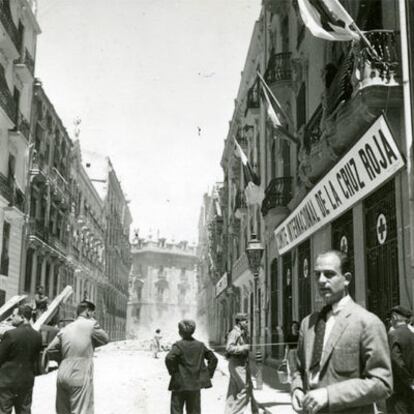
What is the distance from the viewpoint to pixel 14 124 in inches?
944

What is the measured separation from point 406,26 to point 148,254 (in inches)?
3200

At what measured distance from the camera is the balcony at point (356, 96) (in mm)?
8859

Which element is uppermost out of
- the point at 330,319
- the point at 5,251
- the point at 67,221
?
the point at 67,221

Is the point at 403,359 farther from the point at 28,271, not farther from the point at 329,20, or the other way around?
the point at 28,271

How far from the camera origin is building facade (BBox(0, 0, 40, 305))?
23.0m

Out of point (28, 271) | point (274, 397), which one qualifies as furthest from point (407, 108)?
point (28, 271)

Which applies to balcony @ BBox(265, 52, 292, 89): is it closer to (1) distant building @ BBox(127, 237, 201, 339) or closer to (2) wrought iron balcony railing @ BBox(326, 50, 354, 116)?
(2) wrought iron balcony railing @ BBox(326, 50, 354, 116)

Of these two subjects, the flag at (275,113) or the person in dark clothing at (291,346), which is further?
the flag at (275,113)

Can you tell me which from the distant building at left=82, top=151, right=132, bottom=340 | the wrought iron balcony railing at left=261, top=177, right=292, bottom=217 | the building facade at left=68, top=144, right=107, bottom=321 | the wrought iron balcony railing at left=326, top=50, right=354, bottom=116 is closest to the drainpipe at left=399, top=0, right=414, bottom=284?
the wrought iron balcony railing at left=326, top=50, right=354, bottom=116

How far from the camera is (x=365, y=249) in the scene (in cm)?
1066

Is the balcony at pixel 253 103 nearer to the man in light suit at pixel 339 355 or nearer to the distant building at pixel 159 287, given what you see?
the man in light suit at pixel 339 355

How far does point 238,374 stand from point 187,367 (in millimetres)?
2145

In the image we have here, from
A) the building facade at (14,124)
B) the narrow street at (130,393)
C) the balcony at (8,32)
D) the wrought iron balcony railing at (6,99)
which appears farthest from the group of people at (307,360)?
the balcony at (8,32)

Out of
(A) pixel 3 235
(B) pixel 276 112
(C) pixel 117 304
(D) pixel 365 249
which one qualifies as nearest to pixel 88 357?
(D) pixel 365 249
